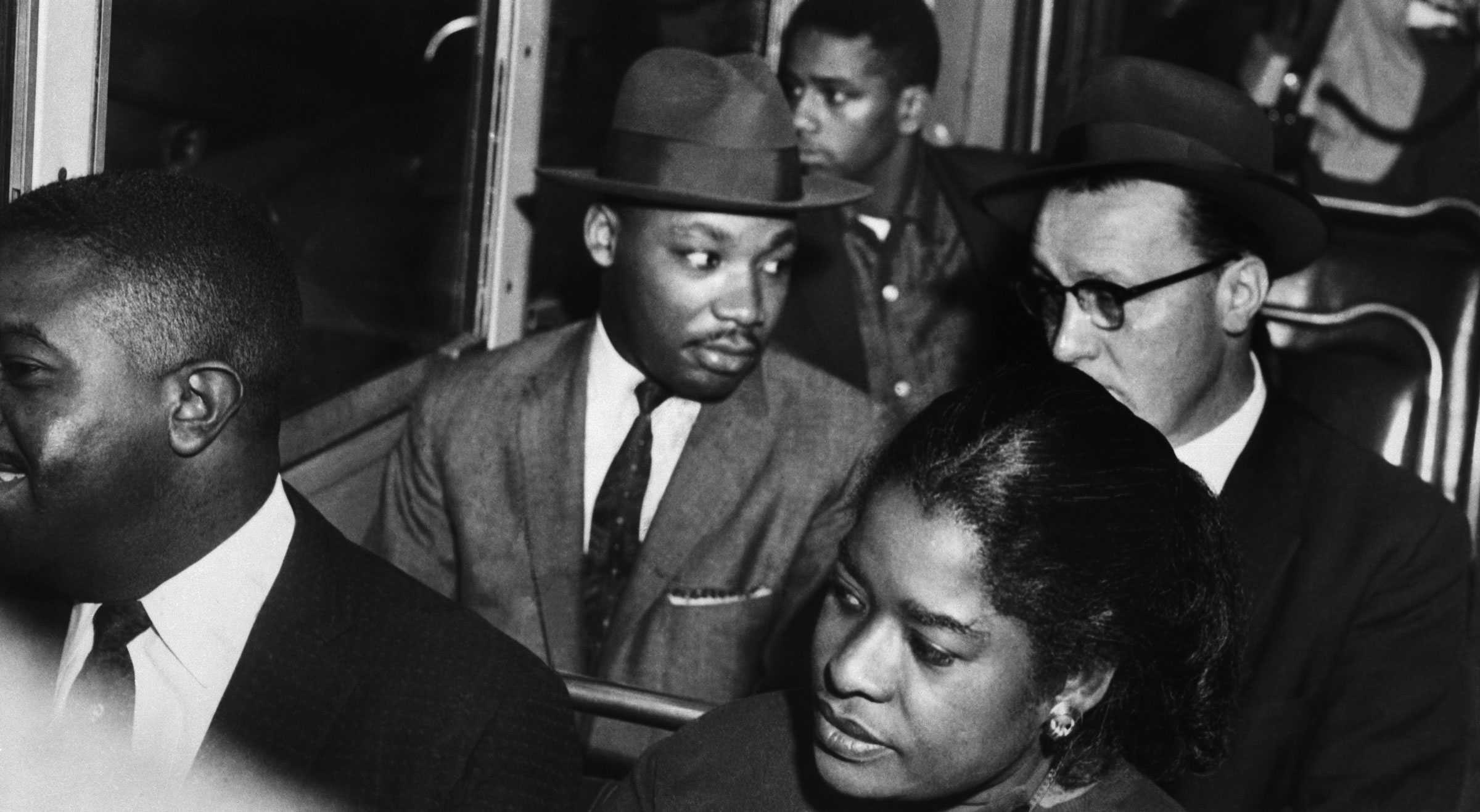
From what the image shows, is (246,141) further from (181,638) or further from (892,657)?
(892,657)

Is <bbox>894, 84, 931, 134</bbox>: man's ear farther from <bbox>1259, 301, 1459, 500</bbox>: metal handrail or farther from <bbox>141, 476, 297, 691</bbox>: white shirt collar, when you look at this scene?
<bbox>141, 476, 297, 691</bbox>: white shirt collar

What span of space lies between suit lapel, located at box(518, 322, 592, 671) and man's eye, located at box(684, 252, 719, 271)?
0.28m

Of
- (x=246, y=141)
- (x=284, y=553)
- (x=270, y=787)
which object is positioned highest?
(x=246, y=141)

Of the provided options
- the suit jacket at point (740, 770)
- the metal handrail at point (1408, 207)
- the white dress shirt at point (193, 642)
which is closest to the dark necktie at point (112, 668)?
the white dress shirt at point (193, 642)

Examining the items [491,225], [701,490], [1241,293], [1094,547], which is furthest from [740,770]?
[491,225]

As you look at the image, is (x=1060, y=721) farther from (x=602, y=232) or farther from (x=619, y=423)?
(x=602, y=232)

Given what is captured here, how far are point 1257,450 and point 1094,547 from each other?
1.01 metres

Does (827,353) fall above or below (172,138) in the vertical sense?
below

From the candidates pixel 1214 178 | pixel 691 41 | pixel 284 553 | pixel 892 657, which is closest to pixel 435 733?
pixel 284 553

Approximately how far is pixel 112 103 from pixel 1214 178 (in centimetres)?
Answer: 172

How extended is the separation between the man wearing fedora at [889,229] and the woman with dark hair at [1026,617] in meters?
2.06

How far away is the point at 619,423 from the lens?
3.19m

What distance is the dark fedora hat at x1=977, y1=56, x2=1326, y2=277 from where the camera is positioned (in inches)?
113

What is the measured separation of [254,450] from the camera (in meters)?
2.14
